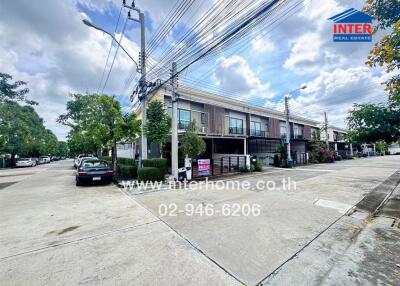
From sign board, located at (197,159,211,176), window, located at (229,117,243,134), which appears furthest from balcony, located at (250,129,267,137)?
sign board, located at (197,159,211,176)

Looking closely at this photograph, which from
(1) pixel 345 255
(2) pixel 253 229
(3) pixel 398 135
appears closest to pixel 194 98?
(3) pixel 398 135

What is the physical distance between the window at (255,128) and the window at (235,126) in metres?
2.11

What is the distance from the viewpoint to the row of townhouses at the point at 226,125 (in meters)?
17.7

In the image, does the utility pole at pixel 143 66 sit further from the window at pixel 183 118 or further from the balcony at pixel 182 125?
the window at pixel 183 118

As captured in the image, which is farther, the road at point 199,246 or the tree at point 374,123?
the tree at point 374,123

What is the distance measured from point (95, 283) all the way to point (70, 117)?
3504cm

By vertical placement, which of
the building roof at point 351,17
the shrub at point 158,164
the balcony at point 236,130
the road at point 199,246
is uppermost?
the building roof at point 351,17

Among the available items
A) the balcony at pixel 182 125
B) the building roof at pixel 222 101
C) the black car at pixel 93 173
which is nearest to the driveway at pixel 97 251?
the black car at pixel 93 173

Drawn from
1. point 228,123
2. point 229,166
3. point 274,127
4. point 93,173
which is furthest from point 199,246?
point 274,127

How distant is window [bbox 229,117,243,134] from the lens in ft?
75.1

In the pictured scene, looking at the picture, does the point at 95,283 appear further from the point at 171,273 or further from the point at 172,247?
the point at 172,247

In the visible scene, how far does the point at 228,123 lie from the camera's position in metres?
22.6

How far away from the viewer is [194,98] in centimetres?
1880

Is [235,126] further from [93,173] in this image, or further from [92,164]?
[93,173]
